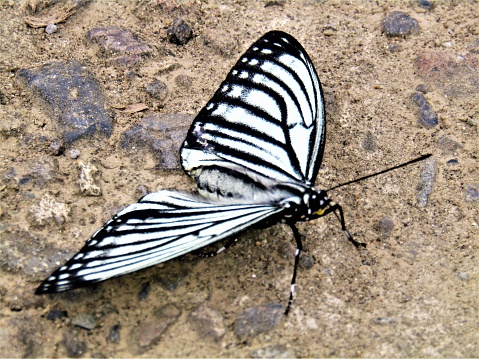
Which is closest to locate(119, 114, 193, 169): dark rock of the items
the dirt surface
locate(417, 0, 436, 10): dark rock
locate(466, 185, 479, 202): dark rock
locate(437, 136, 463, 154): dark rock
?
the dirt surface

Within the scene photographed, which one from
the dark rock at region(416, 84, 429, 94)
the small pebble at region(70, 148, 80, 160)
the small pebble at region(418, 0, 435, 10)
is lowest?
the small pebble at region(70, 148, 80, 160)

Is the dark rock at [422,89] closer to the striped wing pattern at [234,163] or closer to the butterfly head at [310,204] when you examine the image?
the striped wing pattern at [234,163]

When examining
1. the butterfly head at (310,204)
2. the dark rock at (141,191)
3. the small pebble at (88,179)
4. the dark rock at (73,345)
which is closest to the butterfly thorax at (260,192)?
the butterfly head at (310,204)

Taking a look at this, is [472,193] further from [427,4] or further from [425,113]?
[427,4]

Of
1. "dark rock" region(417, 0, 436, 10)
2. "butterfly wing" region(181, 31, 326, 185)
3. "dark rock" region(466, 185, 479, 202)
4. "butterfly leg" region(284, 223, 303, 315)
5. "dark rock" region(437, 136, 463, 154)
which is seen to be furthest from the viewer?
"dark rock" region(417, 0, 436, 10)

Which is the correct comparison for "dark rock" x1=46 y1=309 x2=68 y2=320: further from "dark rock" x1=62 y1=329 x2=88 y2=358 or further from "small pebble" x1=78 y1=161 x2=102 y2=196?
"small pebble" x1=78 y1=161 x2=102 y2=196

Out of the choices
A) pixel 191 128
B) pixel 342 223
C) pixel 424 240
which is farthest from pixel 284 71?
pixel 424 240

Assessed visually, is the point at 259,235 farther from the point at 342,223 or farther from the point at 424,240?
the point at 424,240
